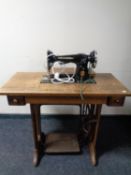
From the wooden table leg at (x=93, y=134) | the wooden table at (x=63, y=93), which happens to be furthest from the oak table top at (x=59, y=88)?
the wooden table leg at (x=93, y=134)

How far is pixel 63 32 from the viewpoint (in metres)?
1.83

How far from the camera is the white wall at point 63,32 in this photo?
173 cm

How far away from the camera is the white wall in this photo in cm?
173

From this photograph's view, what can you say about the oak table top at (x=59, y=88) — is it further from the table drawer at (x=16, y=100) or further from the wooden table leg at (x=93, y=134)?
the wooden table leg at (x=93, y=134)

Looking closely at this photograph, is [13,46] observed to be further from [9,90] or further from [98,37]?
[98,37]

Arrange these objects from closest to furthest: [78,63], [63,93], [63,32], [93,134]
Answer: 1. [63,93]
2. [78,63]
3. [93,134]
4. [63,32]

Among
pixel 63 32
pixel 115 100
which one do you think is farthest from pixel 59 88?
pixel 63 32

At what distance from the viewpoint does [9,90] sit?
121 centimetres

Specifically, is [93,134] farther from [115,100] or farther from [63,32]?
[63,32]

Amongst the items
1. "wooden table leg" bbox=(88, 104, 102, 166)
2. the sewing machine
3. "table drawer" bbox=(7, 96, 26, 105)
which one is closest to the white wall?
the sewing machine

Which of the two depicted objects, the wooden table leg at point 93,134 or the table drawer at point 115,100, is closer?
the table drawer at point 115,100

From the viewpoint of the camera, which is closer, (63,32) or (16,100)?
(16,100)

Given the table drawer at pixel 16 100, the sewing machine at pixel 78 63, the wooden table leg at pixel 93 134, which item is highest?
the sewing machine at pixel 78 63

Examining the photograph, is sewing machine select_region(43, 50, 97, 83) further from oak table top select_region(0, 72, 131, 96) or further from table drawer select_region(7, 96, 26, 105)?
table drawer select_region(7, 96, 26, 105)
